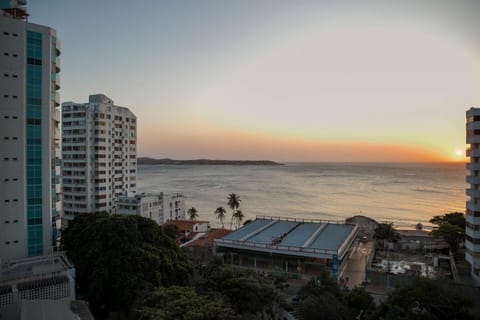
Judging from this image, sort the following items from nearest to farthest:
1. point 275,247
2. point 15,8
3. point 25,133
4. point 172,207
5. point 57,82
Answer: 1. point 25,133
2. point 15,8
3. point 57,82
4. point 275,247
5. point 172,207

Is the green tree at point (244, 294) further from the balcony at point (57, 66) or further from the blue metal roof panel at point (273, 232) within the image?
the balcony at point (57, 66)

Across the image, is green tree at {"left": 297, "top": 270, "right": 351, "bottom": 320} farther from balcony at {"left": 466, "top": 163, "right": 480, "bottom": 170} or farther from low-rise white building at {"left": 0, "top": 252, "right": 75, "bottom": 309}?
balcony at {"left": 466, "top": 163, "right": 480, "bottom": 170}

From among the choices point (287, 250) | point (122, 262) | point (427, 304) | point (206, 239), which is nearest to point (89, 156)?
point (206, 239)

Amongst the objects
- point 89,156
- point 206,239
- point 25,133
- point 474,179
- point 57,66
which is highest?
point 57,66

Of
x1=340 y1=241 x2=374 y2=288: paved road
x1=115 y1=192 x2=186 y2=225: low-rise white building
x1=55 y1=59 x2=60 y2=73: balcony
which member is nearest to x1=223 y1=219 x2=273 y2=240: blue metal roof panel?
x1=340 y1=241 x2=374 y2=288: paved road

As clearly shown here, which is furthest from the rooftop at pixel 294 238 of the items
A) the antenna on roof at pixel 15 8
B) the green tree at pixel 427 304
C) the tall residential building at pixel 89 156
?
the antenna on roof at pixel 15 8

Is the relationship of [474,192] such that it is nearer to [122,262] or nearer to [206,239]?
[122,262]

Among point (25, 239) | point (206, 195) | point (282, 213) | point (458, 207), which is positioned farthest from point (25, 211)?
point (458, 207)
